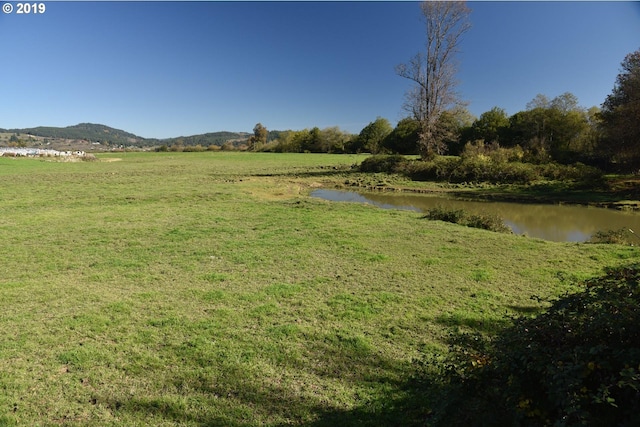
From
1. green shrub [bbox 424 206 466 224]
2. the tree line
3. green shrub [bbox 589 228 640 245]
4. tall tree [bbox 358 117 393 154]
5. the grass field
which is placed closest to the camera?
the grass field

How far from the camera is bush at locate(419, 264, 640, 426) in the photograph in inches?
90.5

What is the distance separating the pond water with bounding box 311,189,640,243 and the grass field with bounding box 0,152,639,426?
4.66 m

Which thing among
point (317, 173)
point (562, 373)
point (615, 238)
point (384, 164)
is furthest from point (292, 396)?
point (384, 164)

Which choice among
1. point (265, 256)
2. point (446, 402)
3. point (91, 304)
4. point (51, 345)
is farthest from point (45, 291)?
point (446, 402)

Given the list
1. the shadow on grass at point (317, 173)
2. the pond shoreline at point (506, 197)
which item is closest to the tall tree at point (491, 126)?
the shadow on grass at point (317, 173)

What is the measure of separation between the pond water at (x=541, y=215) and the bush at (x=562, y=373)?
Answer: 12393 millimetres

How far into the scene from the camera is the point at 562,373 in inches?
94.3

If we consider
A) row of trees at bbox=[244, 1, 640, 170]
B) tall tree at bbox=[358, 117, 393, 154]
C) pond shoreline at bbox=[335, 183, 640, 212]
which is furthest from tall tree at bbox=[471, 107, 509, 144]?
pond shoreline at bbox=[335, 183, 640, 212]

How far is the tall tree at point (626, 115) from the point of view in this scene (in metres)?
21.0

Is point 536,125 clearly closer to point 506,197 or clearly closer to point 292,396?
point 506,197

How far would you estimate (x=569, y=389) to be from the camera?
7.77 ft

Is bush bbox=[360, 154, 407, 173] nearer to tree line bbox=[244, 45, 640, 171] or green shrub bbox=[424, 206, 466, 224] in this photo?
tree line bbox=[244, 45, 640, 171]

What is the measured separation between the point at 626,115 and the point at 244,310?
25.7 metres

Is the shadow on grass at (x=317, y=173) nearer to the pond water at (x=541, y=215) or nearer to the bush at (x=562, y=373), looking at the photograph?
the pond water at (x=541, y=215)
